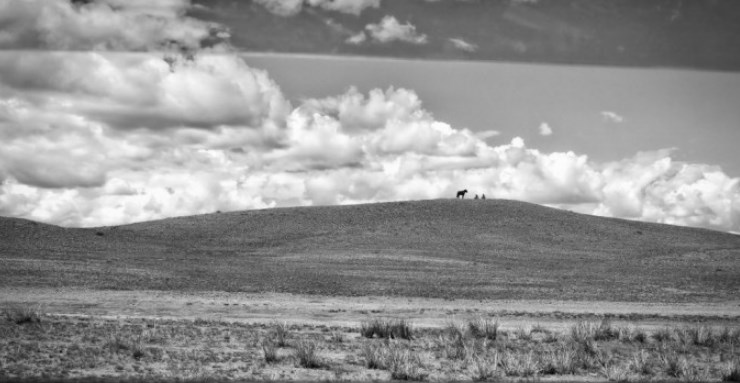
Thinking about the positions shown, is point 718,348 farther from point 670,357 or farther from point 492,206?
point 492,206

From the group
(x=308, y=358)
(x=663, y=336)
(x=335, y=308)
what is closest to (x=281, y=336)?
(x=308, y=358)

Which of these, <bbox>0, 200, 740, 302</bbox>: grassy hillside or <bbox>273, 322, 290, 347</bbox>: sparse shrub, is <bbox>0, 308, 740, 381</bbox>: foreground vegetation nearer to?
<bbox>273, 322, 290, 347</bbox>: sparse shrub

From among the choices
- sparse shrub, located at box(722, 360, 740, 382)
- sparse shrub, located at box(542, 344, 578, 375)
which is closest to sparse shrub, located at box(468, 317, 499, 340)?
sparse shrub, located at box(542, 344, 578, 375)

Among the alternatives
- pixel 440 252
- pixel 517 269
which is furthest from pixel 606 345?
pixel 440 252

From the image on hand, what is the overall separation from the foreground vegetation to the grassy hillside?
1271 centimetres

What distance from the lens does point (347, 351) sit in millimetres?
16219

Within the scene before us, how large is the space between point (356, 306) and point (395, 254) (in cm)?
3251

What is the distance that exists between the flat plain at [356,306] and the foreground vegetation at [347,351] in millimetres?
63

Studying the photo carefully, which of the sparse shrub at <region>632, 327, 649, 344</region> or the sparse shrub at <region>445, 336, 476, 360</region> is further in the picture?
the sparse shrub at <region>632, 327, 649, 344</region>

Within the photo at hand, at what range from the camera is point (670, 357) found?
49.4 ft

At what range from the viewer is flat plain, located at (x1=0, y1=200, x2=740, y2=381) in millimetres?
14242

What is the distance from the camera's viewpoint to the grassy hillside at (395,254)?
34969mm

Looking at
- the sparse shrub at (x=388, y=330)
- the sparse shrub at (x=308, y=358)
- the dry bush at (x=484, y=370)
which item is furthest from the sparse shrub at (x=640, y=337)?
the sparse shrub at (x=308, y=358)

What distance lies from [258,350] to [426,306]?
11.9 m
